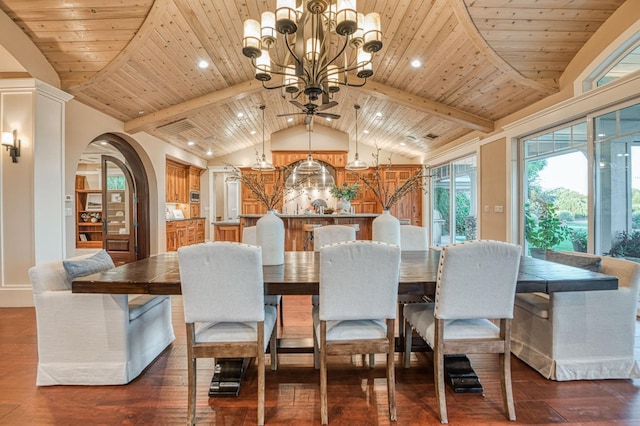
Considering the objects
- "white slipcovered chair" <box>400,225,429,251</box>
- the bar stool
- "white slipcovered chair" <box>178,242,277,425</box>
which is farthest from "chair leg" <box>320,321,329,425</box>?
the bar stool

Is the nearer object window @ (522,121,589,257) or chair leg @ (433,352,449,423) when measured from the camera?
chair leg @ (433,352,449,423)

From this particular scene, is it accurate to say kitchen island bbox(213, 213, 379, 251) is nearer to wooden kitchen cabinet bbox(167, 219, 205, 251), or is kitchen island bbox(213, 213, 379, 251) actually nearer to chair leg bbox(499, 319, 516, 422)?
wooden kitchen cabinet bbox(167, 219, 205, 251)

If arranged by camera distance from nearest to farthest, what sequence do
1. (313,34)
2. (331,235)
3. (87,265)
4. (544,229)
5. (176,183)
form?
(87,265) < (313,34) < (331,235) < (544,229) < (176,183)

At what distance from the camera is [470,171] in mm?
6535

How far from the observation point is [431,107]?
546cm

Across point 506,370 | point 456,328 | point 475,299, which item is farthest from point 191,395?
point 506,370

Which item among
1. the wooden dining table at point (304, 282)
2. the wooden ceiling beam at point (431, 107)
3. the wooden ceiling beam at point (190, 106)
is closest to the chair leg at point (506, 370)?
the wooden dining table at point (304, 282)

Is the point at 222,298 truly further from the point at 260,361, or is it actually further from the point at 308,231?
the point at 308,231

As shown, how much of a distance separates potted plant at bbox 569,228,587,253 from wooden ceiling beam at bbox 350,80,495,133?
2232mm

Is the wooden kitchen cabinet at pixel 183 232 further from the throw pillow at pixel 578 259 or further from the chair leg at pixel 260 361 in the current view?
the throw pillow at pixel 578 259

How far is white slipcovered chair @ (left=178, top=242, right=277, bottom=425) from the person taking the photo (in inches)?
65.9

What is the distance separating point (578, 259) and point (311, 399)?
2.22 m

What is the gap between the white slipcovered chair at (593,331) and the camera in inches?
82.9

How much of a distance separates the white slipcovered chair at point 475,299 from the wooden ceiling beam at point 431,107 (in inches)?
170
